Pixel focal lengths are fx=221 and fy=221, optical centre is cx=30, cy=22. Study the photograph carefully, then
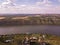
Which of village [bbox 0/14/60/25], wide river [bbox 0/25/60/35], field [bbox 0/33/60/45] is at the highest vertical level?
village [bbox 0/14/60/25]

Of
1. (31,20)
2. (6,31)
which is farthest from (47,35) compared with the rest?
(6,31)

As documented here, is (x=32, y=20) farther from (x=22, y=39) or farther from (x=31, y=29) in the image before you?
(x=22, y=39)

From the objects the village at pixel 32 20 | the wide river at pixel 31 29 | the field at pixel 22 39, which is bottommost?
the field at pixel 22 39

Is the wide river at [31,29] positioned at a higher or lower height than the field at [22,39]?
higher

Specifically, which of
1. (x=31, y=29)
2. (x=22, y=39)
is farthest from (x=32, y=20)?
(x=22, y=39)

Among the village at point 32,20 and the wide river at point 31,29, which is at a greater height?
the village at point 32,20

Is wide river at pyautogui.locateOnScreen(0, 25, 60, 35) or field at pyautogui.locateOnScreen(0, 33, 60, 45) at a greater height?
wide river at pyautogui.locateOnScreen(0, 25, 60, 35)

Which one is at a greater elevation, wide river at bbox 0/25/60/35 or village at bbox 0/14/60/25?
village at bbox 0/14/60/25

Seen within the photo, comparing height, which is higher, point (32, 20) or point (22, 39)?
point (32, 20)

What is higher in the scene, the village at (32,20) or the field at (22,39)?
the village at (32,20)
